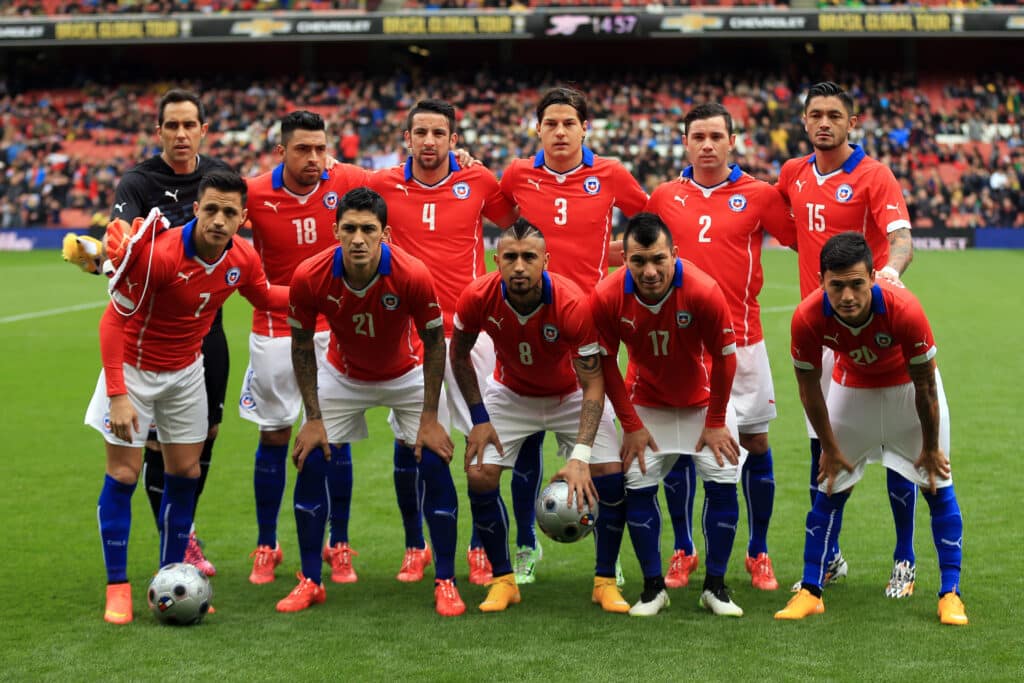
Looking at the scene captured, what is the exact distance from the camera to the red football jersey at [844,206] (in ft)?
21.4

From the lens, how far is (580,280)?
6805 mm

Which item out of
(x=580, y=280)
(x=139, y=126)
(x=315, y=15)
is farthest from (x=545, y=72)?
(x=580, y=280)

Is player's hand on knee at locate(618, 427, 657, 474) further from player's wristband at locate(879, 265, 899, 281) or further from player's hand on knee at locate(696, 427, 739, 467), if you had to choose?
player's wristband at locate(879, 265, 899, 281)

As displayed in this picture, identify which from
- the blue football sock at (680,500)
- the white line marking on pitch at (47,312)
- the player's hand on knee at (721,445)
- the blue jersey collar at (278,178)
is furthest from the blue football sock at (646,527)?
the white line marking on pitch at (47,312)

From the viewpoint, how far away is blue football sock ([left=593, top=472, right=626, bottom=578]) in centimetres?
618

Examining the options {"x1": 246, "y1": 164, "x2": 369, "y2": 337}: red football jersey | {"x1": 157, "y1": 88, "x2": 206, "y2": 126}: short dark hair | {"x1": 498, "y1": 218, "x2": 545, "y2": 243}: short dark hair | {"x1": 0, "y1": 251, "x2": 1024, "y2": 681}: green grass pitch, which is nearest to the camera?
{"x1": 0, "y1": 251, "x2": 1024, "y2": 681}: green grass pitch

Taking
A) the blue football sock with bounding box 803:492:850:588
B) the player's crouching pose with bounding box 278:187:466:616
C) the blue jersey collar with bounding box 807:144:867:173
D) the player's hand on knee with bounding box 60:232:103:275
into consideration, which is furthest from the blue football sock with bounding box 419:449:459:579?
the blue jersey collar with bounding box 807:144:867:173

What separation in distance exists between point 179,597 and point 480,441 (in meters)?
1.60

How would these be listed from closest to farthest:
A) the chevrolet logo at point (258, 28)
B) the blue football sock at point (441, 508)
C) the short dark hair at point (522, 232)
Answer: the short dark hair at point (522, 232), the blue football sock at point (441, 508), the chevrolet logo at point (258, 28)

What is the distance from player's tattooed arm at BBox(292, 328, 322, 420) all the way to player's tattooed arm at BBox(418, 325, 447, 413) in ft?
1.80

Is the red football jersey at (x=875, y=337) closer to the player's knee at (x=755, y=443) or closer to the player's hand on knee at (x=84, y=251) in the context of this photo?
the player's knee at (x=755, y=443)

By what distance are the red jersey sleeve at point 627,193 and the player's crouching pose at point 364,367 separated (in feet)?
4.63

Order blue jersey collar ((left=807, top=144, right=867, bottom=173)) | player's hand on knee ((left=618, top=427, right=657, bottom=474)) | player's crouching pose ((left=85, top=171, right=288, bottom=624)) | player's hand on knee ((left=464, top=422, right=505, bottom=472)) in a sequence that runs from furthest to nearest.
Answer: blue jersey collar ((left=807, top=144, right=867, bottom=173)) < player's hand on knee ((left=464, top=422, right=505, bottom=472)) < player's hand on knee ((left=618, top=427, right=657, bottom=474)) < player's crouching pose ((left=85, top=171, right=288, bottom=624))

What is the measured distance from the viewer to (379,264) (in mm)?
6004
